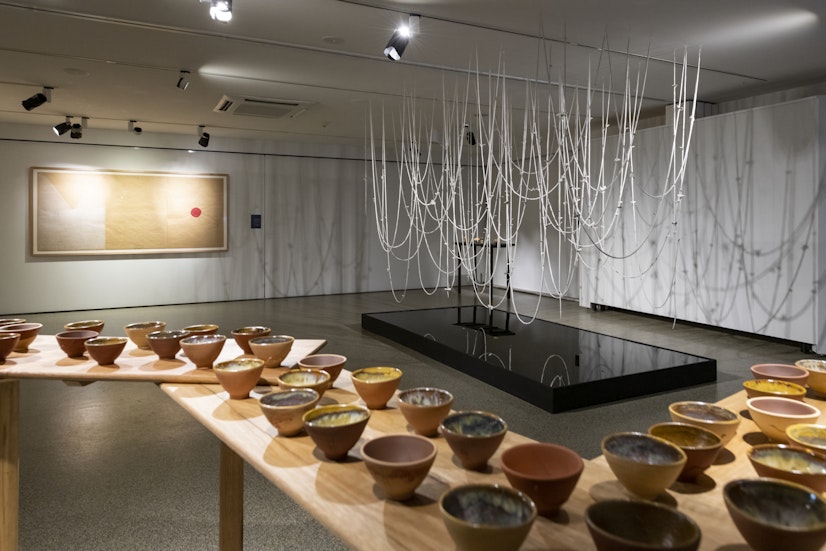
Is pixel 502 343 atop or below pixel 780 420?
below

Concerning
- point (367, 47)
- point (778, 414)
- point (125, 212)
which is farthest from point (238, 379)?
point (125, 212)

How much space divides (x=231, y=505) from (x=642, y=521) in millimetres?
1325

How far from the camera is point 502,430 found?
930 mm

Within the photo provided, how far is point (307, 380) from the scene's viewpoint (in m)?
1.32

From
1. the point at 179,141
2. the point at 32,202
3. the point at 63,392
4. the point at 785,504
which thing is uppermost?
the point at 179,141

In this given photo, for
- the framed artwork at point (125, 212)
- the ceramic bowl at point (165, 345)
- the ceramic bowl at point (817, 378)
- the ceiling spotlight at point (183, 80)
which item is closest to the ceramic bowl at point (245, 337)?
the ceramic bowl at point (165, 345)

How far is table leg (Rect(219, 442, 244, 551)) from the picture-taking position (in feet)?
5.46

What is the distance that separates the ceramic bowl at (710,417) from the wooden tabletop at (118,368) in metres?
0.93

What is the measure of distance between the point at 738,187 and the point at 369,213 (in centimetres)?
564

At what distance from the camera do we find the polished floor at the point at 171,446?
2.03 m

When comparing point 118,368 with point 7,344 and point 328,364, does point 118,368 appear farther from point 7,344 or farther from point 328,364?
point 328,364

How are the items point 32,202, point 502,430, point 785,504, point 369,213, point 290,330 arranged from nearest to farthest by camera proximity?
point 785,504 < point 502,430 < point 290,330 < point 32,202 < point 369,213

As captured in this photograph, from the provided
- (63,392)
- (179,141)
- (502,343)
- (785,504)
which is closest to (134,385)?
(63,392)

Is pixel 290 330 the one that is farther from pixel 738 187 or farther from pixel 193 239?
pixel 738 187
